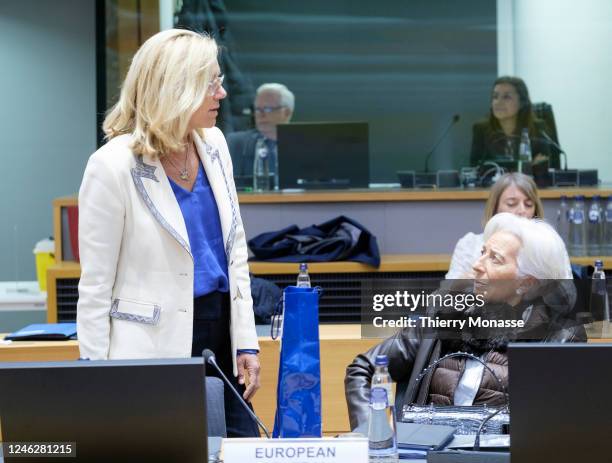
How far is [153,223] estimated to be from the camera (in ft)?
8.08

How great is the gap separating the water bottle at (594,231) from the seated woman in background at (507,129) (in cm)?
179

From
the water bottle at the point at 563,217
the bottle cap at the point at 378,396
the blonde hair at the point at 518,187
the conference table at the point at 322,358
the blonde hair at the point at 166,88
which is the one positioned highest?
the blonde hair at the point at 166,88

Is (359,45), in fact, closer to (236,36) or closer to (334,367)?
(236,36)

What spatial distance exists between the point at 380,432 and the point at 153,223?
882 millimetres

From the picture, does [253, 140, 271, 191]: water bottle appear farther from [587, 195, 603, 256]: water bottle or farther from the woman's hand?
the woman's hand

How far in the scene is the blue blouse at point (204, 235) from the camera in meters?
2.52

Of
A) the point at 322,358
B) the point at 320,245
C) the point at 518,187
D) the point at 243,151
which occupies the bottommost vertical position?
the point at 322,358

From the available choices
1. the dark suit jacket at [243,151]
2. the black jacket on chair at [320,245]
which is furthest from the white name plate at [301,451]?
the dark suit jacket at [243,151]

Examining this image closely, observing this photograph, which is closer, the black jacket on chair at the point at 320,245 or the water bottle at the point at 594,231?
the black jacket on chair at the point at 320,245

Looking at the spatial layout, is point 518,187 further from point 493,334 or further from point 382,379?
point 382,379

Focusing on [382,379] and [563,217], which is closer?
[382,379]

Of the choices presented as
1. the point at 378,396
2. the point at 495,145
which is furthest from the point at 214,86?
the point at 495,145

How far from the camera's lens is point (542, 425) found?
1554 mm

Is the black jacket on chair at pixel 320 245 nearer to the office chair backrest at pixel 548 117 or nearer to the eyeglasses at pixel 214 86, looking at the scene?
the eyeglasses at pixel 214 86
